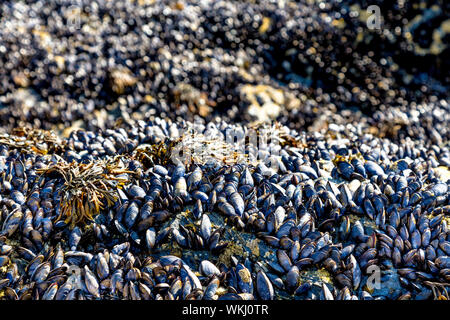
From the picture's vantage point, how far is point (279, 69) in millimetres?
7457

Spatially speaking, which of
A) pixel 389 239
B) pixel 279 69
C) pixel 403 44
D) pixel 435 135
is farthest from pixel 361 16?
pixel 389 239

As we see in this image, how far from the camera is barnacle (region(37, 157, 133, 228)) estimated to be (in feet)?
8.95

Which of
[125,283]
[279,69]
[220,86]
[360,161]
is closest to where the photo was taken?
[125,283]

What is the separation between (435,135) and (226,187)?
4.47 metres

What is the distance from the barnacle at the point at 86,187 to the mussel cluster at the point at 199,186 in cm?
→ 1

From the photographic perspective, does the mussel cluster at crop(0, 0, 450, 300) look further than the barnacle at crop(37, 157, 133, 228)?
No

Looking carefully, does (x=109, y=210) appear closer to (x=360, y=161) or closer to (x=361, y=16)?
(x=360, y=161)

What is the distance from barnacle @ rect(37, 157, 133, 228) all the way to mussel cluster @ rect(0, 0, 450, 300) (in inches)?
0.4
